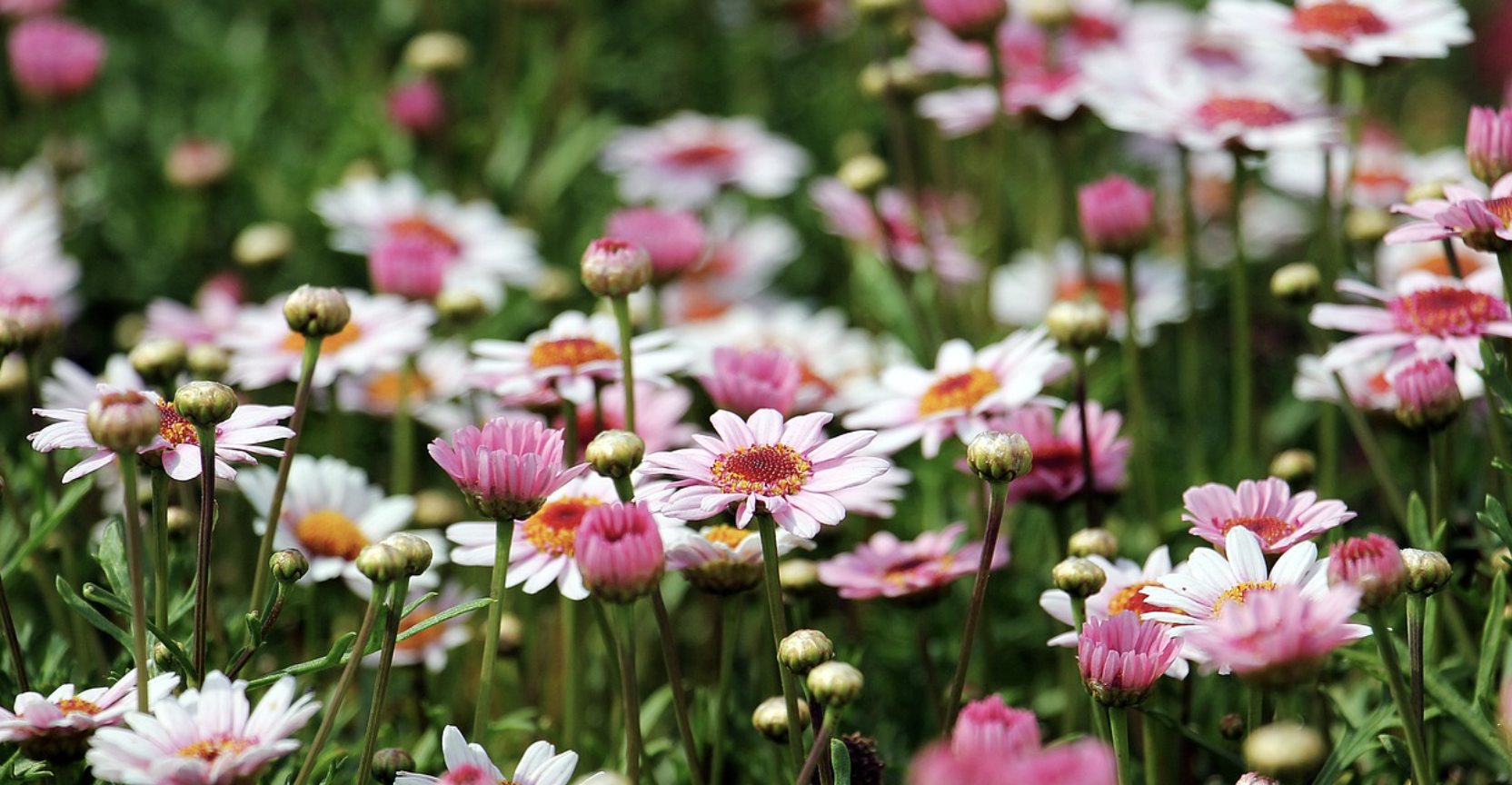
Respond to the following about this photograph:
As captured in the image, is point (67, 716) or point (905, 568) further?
point (905, 568)

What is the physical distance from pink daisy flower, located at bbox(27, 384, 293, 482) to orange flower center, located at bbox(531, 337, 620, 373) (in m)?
0.42

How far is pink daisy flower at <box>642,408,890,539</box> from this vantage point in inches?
60.2

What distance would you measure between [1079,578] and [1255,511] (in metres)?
0.22

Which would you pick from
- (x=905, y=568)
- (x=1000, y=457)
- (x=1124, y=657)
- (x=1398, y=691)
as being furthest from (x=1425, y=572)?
(x=905, y=568)

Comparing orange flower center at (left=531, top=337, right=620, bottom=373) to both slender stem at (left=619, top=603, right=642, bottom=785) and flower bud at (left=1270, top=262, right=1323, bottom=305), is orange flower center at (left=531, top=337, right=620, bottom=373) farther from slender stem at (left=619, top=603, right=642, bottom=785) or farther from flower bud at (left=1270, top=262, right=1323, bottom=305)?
flower bud at (left=1270, top=262, right=1323, bottom=305)

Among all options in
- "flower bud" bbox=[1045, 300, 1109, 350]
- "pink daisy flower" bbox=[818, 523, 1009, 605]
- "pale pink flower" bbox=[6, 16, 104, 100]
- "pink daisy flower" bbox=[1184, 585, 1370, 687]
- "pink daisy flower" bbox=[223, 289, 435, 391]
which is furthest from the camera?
"pale pink flower" bbox=[6, 16, 104, 100]

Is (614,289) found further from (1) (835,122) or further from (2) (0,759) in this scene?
(1) (835,122)

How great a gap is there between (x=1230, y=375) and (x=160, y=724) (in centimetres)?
254

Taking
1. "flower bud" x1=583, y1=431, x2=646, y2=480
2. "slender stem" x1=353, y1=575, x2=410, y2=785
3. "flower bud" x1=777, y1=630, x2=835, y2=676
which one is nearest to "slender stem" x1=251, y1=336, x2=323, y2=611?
"slender stem" x1=353, y1=575, x2=410, y2=785

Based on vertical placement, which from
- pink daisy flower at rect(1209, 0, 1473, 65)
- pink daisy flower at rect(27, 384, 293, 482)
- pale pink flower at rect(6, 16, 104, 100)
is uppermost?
pale pink flower at rect(6, 16, 104, 100)

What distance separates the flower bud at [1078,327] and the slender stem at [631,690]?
76cm

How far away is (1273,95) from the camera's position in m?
2.55

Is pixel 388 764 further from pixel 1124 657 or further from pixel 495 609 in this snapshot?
pixel 1124 657

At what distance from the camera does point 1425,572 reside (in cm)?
146
